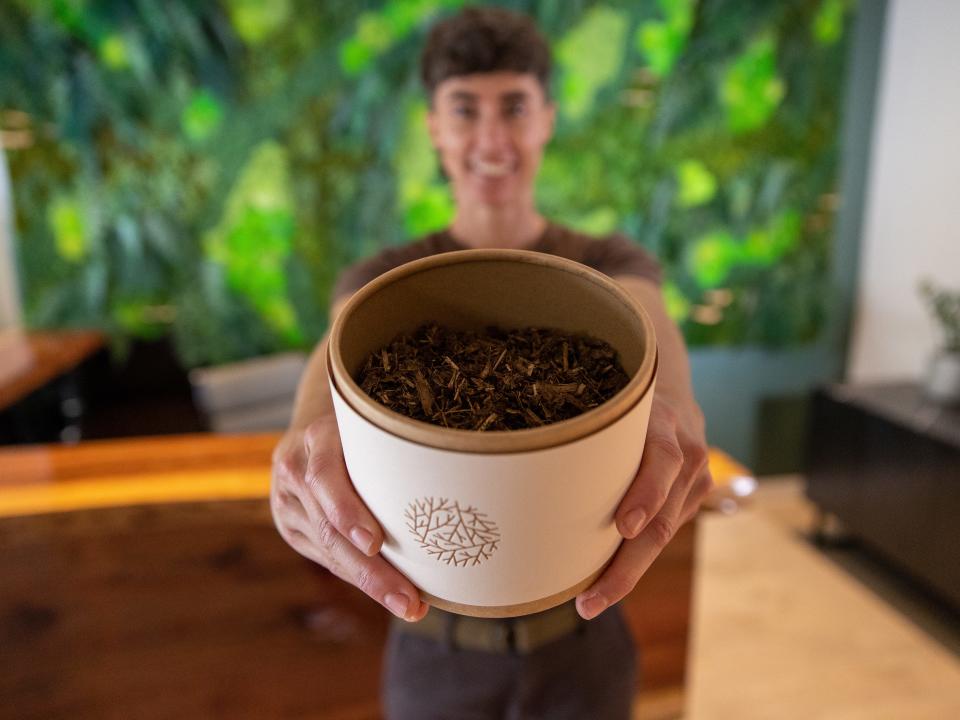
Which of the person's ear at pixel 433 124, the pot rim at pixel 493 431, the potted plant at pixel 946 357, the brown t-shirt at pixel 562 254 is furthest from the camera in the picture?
the potted plant at pixel 946 357

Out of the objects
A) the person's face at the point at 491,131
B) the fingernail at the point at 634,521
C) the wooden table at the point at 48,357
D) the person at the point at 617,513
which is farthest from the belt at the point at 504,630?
the wooden table at the point at 48,357

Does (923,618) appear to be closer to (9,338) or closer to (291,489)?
(291,489)

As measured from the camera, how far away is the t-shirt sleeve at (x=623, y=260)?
757 mm

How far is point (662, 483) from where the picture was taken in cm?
46

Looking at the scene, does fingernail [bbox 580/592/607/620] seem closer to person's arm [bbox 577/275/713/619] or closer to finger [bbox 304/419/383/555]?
person's arm [bbox 577/275/713/619]

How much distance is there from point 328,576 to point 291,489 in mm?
1060

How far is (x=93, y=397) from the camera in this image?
2816 millimetres

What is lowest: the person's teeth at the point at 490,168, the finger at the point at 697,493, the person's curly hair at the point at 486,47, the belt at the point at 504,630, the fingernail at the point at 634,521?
the belt at the point at 504,630

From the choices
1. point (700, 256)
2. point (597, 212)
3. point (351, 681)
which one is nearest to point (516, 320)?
point (351, 681)

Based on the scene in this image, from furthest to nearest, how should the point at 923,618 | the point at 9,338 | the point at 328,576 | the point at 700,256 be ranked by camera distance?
the point at 700,256
the point at 9,338
the point at 923,618
the point at 328,576

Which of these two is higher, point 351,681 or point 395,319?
point 395,319

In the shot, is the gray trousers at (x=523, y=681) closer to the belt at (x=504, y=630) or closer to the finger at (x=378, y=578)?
the belt at (x=504, y=630)

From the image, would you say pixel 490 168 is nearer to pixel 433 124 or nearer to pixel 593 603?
pixel 433 124

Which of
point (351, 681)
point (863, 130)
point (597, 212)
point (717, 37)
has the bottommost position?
point (351, 681)
